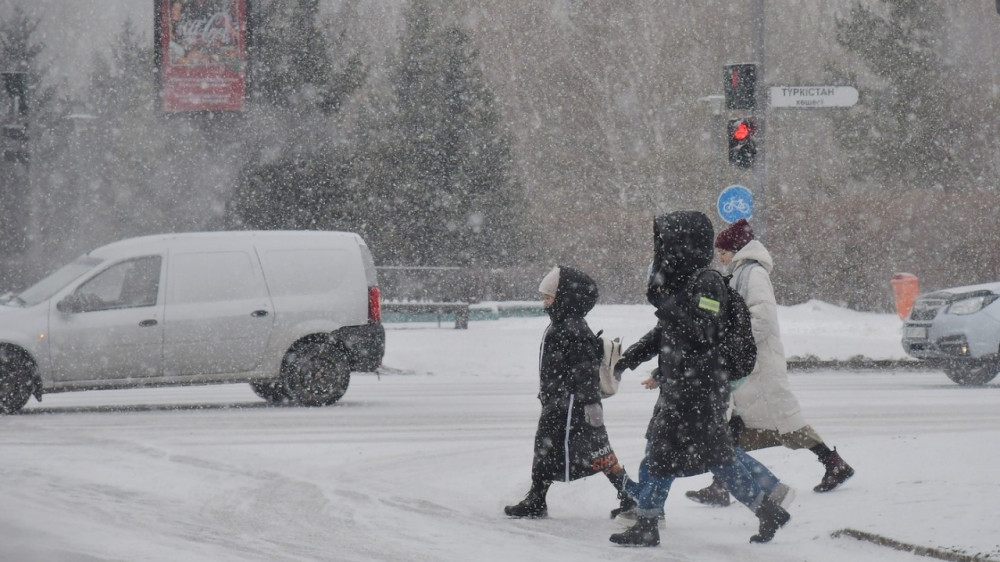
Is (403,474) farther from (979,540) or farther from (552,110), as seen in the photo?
(552,110)

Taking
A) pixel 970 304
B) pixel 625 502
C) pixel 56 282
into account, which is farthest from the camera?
pixel 970 304

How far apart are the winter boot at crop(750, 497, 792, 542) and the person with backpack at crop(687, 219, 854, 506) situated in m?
0.97

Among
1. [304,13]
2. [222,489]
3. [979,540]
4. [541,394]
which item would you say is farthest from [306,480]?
[304,13]

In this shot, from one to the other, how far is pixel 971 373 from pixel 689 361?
11126 mm

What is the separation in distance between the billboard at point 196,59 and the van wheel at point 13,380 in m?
19.7

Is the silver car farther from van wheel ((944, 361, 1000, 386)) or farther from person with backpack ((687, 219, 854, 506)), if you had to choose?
person with backpack ((687, 219, 854, 506))

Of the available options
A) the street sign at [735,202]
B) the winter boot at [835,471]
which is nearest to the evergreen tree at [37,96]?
the street sign at [735,202]

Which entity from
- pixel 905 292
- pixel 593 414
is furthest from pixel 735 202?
pixel 593 414

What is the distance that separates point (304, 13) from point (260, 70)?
2077 millimetres

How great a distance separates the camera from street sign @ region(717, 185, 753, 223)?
Answer: 1823 centimetres

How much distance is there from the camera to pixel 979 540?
6730mm

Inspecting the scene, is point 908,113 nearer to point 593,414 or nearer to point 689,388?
point 593,414

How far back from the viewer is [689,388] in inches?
284

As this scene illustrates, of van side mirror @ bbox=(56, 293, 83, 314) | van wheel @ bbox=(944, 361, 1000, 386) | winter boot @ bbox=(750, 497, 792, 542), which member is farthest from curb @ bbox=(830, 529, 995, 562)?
van wheel @ bbox=(944, 361, 1000, 386)
